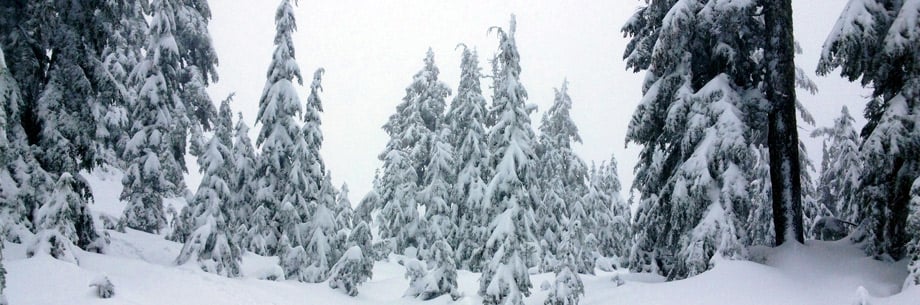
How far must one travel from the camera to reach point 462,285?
1076 inches

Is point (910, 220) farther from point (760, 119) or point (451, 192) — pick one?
point (451, 192)

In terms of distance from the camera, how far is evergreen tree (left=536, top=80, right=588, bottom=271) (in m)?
35.8

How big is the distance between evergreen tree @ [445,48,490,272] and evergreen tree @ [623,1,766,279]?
268 inches

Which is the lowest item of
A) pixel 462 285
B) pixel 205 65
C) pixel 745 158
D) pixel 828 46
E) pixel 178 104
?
pixel 462 285

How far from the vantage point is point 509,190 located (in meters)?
17.7

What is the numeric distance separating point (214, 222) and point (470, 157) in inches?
410

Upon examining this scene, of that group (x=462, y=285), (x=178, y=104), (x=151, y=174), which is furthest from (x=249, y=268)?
(x=462, y=285)

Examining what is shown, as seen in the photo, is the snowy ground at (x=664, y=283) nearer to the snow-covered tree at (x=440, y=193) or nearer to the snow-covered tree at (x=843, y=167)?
the snow-covered tree at (x=843, y=167)

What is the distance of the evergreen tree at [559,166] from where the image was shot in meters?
35.8

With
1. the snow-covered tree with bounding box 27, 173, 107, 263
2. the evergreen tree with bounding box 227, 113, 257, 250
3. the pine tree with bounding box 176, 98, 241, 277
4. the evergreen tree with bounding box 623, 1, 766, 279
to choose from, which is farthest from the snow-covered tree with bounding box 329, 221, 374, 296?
the evergreen tree with bounding box 623, 1, 766, 279

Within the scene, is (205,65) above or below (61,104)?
above

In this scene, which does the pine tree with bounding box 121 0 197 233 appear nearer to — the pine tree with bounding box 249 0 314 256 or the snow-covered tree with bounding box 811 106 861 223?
the pine tree with bounding box 249 0 314 256

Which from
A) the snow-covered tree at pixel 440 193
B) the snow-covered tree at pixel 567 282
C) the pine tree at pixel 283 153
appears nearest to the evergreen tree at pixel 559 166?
the snow-covered tree at pixel 440 193

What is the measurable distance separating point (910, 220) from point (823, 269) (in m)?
2.68
